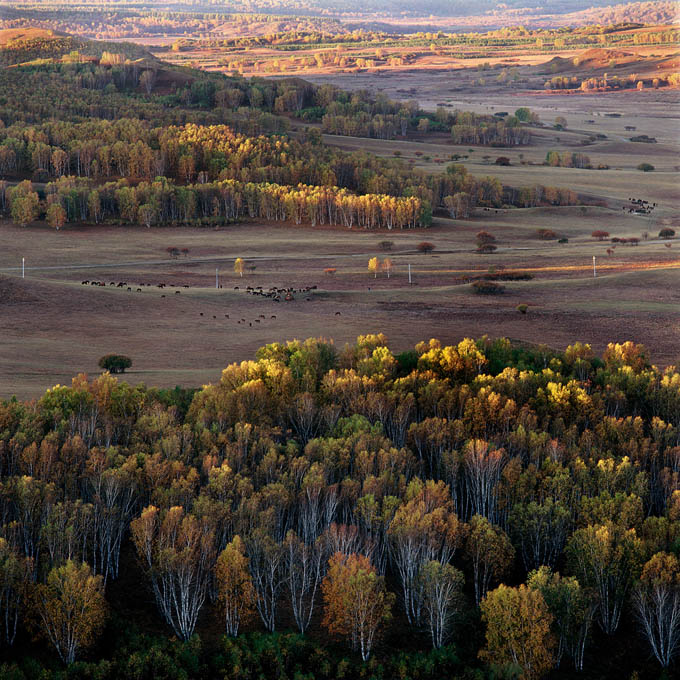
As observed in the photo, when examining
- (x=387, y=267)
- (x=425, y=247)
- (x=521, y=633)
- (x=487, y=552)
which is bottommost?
(x=521, y=633)

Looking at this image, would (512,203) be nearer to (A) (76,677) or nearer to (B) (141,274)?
(B) (141,274)

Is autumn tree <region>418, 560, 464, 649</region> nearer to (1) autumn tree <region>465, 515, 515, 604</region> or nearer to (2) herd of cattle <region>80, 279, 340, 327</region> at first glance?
(1) autumn tree <region>465, 515, 515, 604</region>

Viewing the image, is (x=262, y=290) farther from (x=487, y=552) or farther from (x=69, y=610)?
(x=69, y=610)

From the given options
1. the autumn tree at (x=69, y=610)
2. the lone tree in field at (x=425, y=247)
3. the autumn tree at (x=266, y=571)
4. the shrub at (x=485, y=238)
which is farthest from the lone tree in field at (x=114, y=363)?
the shrub at (x=485, y=238)

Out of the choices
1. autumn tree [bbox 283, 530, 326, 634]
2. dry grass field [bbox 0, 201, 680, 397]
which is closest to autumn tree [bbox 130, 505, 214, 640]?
autumn tree [bbox 283, 530, 326, 634]

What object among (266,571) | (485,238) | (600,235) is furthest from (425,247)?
(266,571)

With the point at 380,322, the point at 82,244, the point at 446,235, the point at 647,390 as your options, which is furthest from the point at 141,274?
the point at 647,390
